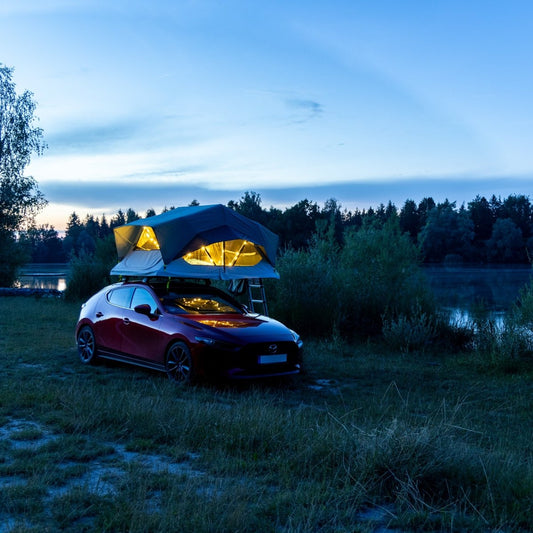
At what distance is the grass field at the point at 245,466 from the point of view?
3779mm

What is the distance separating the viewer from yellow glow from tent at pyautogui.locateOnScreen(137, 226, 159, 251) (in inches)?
528

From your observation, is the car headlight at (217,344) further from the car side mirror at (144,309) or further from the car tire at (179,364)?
the car side mirror at (144,309)

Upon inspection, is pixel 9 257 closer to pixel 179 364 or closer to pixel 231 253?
pixel 231 253

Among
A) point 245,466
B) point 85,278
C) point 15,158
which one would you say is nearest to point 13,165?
point 15,158

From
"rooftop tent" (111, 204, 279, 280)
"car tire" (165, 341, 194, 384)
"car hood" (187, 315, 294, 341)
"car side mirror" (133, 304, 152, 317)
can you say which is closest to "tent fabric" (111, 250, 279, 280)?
"rooftop tent" (111, 204, 279, 280)

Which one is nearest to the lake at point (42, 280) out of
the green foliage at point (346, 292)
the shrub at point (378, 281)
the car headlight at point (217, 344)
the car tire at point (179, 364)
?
the shrub at point (378, 281)

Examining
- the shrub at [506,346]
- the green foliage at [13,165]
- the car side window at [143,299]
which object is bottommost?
the shrub at [506,346]

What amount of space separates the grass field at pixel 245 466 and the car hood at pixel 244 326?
1017 mm

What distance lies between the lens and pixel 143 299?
1018cm

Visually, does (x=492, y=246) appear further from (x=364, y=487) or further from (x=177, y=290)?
(x=364, y=487)

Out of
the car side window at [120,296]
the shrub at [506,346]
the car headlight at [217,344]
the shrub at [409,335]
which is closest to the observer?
the car headlight at [217,344]

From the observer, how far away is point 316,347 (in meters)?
13.8

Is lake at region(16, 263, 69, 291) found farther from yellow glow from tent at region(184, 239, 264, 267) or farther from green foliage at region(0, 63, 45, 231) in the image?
yellow glow from tent at region(184, 239, 264, 267)

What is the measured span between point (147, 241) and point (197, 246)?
156 cm
